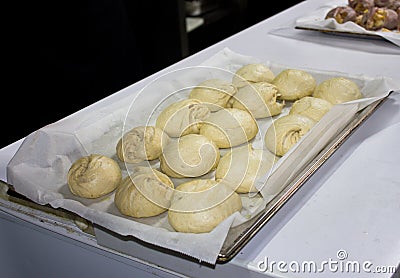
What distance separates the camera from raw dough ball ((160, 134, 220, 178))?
32.8 inches

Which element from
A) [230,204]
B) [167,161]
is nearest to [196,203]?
[230,204]

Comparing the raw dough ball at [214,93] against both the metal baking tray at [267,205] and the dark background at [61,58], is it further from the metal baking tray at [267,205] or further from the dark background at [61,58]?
the dark background at [61,58]

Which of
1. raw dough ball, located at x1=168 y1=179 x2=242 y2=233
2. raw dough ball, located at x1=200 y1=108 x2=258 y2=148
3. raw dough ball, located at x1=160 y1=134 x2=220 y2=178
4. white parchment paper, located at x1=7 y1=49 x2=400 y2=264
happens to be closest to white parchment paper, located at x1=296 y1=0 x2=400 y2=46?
white parchment paper, located at x1=7 y1=49 x2=400 y2=264

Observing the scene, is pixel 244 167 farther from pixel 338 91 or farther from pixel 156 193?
pixel 338 91

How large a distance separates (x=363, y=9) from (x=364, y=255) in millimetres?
1115

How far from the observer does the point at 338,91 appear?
1.01m

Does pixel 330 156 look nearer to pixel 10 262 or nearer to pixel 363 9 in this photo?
pixel 10 262

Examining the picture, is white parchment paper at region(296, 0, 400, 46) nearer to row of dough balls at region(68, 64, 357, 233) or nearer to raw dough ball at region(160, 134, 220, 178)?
row of dough balls at region(68, 64, 357, 233)

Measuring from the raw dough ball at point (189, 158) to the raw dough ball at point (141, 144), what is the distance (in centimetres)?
2

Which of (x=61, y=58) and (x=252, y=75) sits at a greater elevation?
(x=252, y=75)

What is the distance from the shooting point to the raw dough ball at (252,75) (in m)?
1.10

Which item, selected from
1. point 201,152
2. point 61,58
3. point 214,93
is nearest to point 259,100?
point 214,93

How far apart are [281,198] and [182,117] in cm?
32

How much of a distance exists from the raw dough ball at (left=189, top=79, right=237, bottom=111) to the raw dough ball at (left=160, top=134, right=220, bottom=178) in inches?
6.1
